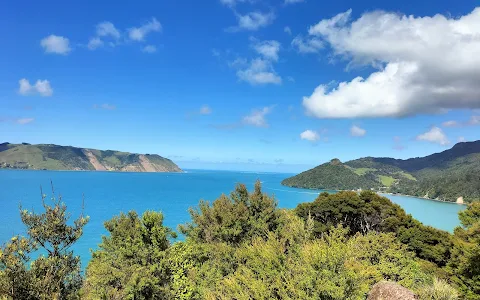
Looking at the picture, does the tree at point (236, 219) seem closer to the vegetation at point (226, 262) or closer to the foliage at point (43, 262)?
the vegetation at point (226, 262)

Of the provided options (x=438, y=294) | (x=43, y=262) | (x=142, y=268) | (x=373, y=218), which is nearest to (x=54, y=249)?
(x=43, y=262)

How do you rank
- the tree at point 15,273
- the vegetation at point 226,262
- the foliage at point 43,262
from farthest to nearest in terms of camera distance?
1. the vegetation at point 226,262
2. the foliage at point 43,262
3. the tree at point 15,273

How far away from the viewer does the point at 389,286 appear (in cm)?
1603

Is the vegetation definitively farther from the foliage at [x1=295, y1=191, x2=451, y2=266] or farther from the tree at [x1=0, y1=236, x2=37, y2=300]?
the foliage at [x1=295, y1=191, x2=451, y2=266]

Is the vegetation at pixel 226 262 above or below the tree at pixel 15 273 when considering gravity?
below

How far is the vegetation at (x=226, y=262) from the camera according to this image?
28.5ft

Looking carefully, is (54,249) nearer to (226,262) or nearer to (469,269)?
(226,262)

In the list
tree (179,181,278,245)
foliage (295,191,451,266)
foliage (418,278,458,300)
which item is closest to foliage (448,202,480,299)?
foliage (295,191,451,266)

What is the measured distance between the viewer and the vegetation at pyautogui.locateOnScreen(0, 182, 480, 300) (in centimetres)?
870

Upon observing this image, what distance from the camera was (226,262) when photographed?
22.9m

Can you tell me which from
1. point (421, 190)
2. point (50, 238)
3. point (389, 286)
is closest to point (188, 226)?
point (389, 286)

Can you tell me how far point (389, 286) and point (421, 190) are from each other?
21248 centimetres

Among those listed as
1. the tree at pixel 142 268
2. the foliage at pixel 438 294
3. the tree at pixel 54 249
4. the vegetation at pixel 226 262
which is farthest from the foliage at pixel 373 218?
the tree at pixel 54 249

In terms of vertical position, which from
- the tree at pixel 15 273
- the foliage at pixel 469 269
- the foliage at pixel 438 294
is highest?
the tree at pixel 15 273
